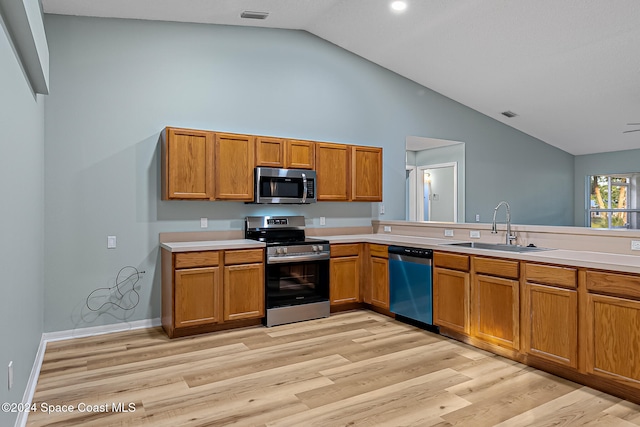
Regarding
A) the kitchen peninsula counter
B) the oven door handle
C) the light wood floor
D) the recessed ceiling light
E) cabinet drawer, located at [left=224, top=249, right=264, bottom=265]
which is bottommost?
the light wood floor

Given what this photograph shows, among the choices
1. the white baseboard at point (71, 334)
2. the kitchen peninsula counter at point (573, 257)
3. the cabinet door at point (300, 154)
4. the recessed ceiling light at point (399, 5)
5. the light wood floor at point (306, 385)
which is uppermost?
the recessed ceiling light at point (399, 5)

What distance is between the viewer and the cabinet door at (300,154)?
4.67 meters

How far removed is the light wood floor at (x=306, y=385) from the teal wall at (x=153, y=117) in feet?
2.70

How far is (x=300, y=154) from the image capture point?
15.6 feet

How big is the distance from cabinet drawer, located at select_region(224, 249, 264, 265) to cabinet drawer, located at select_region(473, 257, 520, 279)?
2.03 m

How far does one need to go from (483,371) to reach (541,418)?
0.69 metres

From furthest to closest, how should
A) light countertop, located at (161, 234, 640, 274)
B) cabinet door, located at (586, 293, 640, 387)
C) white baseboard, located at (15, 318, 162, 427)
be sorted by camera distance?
1. white baseboard, located at (15, 318, 162, 427)
2. light countertop, located at (161, 234, 640, 274)
3. cabinet door, located at (586, 293, 640, 387)

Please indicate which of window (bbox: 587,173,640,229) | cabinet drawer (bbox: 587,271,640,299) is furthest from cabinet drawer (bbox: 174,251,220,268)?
window (bbox: 587,173,640,229)

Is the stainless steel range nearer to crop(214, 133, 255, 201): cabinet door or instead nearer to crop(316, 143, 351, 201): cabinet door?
crop(214, 133, 255, 201): cabinet door

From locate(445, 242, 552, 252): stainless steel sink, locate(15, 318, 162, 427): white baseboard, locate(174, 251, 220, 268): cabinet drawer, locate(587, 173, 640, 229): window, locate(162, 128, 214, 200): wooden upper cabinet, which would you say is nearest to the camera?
locate(15, 318, 162, 427): white baseboard

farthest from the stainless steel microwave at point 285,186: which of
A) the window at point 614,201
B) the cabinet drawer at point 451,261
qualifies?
the window at point 614,201

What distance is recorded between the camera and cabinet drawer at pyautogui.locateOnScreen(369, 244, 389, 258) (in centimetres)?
454

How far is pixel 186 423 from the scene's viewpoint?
236 centimetres

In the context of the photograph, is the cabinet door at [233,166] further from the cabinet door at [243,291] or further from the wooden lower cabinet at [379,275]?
the wooden lower cabinet at [379,275]
